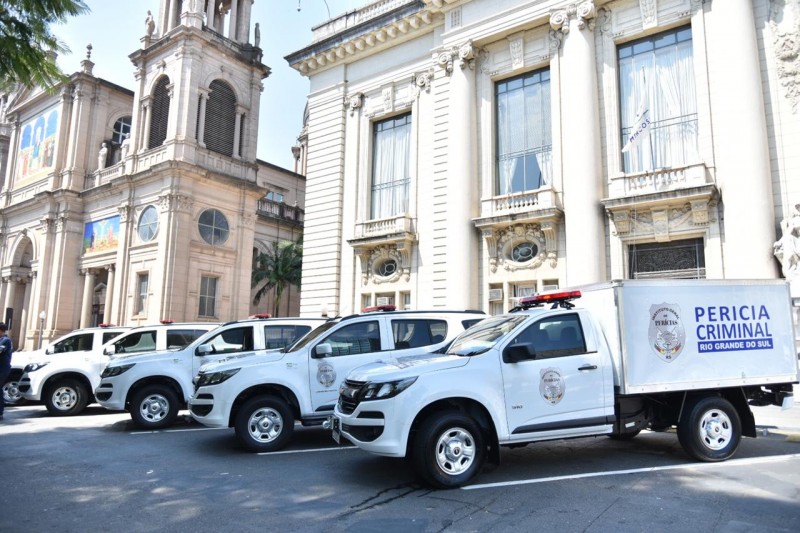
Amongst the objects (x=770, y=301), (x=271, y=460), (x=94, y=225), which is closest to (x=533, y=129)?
(x=770, y=301)

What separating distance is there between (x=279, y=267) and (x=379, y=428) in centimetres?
3587

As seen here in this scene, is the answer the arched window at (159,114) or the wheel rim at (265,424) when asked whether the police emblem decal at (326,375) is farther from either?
the arched window at (159,114)

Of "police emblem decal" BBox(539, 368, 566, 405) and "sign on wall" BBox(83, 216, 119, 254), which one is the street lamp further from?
"police emblem decal" BBox(539, 368, 566, 405)

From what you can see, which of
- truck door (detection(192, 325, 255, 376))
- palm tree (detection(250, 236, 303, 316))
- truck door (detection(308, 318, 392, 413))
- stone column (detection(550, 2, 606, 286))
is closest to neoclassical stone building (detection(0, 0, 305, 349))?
palm tree (detection(250, 236, 303, 316))

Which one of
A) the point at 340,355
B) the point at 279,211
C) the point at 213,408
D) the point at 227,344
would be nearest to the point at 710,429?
the point at 340,355

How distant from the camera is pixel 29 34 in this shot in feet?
28.4

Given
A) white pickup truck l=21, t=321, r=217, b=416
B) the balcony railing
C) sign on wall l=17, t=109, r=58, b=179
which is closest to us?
white pickup truck l=21, t=321, r=217, b=416

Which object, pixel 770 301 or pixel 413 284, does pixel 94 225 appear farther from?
pixel 770 301

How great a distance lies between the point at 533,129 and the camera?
721 inches

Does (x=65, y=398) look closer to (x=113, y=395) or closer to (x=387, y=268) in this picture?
(x=113, y=395)

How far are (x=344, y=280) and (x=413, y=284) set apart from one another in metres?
3.45

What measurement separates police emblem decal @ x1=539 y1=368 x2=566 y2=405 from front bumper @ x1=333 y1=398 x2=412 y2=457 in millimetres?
1749

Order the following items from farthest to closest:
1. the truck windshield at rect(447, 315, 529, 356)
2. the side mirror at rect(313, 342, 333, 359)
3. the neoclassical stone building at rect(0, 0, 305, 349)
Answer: the neoclassical stone building at rect(0, 0, 305, 349)
the side mirror at rect(313, 342, 333, 359)
the truck windshield at rect(447, 315, 529, 356)

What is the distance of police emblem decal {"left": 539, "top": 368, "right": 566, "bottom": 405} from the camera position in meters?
6.68
